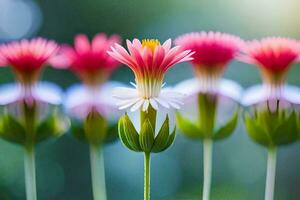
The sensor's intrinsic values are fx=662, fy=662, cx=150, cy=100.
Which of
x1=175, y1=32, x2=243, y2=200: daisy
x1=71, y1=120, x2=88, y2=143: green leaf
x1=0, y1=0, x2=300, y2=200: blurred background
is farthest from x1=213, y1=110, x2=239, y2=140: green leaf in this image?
x1=0, y1=0, x2=300, y2=200: blurred background

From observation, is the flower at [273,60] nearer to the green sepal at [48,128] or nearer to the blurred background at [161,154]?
the green sepal at [48,128]

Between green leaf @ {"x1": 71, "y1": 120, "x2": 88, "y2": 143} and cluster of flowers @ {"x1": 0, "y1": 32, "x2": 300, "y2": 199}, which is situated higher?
cluster of flowers @ {"x1": 0, "y1": 32, "x2": 300, "y2": 199}

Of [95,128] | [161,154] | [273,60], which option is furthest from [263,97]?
[161,154]

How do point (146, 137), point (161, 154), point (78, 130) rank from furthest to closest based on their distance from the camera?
point (161, 154) < point (78, 130) < point (146, 137)

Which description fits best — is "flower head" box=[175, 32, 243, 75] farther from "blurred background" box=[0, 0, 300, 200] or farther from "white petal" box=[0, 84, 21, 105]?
"blurred background" box=[0, 0, 300, 200]

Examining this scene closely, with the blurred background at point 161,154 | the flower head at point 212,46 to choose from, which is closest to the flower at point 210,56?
the flower head at point 212,46

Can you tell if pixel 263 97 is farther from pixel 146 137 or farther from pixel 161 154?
pixel 161 154

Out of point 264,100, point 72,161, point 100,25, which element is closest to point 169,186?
point 72,161
